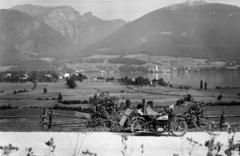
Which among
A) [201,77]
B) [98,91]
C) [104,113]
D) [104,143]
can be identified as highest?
[201,77]

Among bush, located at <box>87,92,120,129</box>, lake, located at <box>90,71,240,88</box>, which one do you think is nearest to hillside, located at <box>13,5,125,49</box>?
lake, located at <box>90,71,240,88</box>

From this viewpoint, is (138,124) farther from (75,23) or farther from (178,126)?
(75,23)

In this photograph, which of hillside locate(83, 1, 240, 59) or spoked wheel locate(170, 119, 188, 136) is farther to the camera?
hillside locate(83, 1, 240, 59)

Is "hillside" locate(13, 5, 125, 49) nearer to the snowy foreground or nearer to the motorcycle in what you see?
the motorcycle

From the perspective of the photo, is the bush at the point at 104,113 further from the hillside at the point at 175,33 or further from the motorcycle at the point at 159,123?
the hillside at the point at 175,33

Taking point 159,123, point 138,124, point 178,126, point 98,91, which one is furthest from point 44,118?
point 178,126

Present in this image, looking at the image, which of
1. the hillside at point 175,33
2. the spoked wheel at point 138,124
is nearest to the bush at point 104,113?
the spoked wheel at point 138,124

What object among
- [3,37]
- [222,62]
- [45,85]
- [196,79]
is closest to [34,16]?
[3,37]
